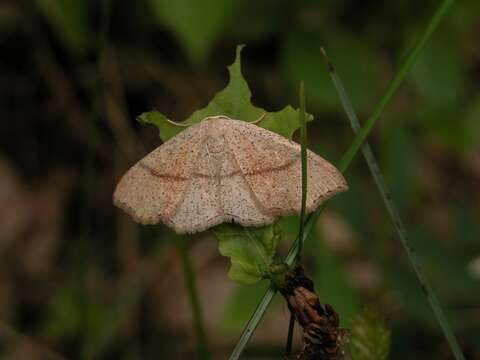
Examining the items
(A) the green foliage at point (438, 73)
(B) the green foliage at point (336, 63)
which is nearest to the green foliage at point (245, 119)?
(B) the green foliage at point (336, 63)

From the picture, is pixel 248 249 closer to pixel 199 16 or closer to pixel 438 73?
pixel 199 16

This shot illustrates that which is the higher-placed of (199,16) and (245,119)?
(199,16)

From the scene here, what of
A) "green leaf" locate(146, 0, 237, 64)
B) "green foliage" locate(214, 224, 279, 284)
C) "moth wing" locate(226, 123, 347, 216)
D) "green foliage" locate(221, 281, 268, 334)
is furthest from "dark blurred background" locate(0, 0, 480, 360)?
"green foliage" locate(214, 224, 279, 284)

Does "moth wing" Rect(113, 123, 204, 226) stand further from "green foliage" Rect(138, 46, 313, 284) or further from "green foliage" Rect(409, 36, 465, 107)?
"green foliage" Rect(409, 36, 465, 107)

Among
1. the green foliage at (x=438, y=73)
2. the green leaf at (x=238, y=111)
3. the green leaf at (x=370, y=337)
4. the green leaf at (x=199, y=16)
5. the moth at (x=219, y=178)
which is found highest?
the green foliage at (x=438, y=73)

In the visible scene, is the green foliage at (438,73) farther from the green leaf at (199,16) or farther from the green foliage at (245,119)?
the green foliage at (245,119)

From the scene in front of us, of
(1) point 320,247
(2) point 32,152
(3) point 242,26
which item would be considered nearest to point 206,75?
(3) point 242,26

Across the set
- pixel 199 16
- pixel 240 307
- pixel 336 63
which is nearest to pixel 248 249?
pixel 240 307
